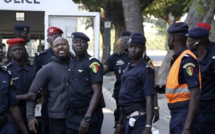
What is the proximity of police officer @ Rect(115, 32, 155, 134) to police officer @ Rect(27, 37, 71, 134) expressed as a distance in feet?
3.35

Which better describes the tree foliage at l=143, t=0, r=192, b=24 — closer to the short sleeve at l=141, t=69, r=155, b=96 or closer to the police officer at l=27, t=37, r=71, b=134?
the police officer at l=27, t=37, r=71, b=134

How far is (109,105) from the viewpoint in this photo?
541 inches

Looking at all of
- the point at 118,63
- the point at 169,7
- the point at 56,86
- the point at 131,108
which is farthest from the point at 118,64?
the point at 169,7

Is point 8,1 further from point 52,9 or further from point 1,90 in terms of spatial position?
point 1,90

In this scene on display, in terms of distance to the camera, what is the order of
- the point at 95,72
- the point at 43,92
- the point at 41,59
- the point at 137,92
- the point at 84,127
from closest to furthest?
the point at 137,92 → the point at 84,127 → the point at 95,72 → the point at 43,92 → the point at 41,59

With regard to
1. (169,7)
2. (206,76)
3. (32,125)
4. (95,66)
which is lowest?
(32,125)

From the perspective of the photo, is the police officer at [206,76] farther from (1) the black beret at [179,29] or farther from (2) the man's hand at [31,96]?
(2) the man's hand at [31,96]

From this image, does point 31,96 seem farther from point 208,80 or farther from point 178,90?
point 208,80

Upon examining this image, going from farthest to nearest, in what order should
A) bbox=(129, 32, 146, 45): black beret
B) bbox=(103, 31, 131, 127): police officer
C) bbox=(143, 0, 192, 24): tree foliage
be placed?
bbox=(143, 0, 192, 24): tree foliage → bbox=(103, 31, 131, 127): police officer → bbox=(129, 32, 146, 45): black beret

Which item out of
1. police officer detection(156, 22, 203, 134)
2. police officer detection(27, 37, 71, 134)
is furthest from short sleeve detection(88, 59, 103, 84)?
police officer detection(156, 22, 203, 134)

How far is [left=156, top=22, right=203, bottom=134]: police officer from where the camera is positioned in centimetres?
448

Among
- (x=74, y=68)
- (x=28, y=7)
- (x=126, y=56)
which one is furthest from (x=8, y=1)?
(x=74, y=68)

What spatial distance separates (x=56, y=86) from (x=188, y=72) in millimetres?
2052

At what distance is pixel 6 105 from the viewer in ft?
16.3
